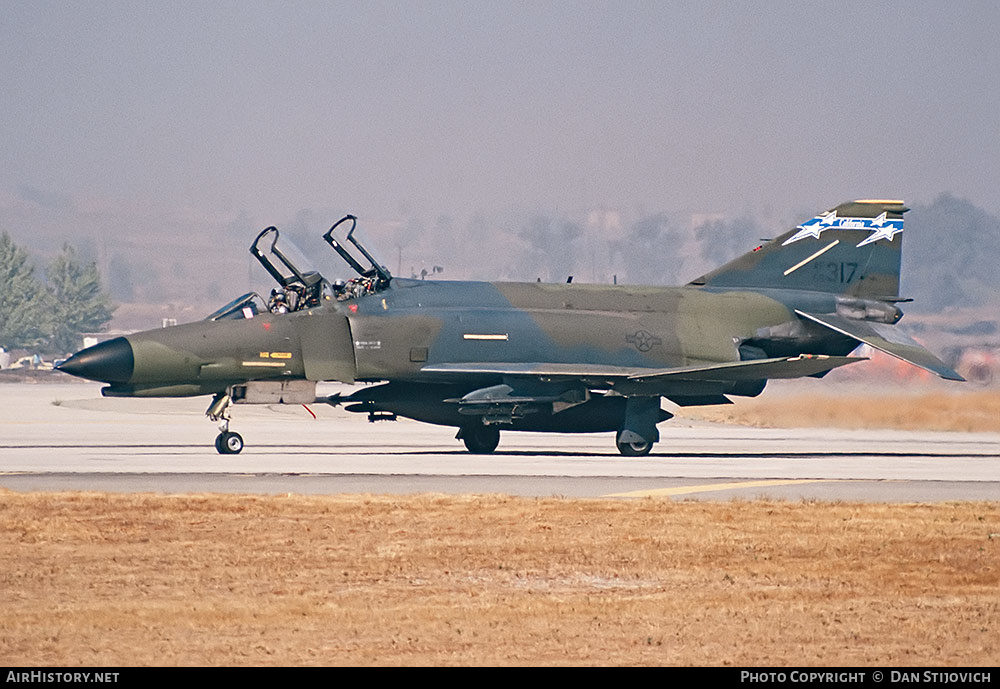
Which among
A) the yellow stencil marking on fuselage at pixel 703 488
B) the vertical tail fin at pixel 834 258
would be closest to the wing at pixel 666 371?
the vertical tail fin at pixel 834 258

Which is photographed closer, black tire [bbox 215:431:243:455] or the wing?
black tire [bbox 215:431:243:455]

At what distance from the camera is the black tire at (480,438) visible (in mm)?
24266

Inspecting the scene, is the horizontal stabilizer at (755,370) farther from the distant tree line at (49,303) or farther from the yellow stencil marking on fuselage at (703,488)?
the distant tree line at (49,303)

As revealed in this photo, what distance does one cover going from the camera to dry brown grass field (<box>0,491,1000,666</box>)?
7988 mm

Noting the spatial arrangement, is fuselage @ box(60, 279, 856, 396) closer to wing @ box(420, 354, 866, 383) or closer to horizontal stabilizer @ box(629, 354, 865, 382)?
wing @ box(420, 354, 866, 383)

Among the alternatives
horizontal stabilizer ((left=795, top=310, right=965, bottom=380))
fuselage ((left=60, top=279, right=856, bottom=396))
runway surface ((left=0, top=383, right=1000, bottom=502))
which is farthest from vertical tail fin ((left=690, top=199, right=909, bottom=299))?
runway surface ((left=0, top=383, right=1000, bottom=502))

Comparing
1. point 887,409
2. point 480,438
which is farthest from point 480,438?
point 887,409

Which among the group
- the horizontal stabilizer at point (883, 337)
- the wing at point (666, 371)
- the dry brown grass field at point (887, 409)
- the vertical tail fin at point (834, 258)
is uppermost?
the vertical tail fin at point (834, 258)

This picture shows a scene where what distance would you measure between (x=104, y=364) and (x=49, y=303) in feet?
408

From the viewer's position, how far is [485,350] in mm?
24031

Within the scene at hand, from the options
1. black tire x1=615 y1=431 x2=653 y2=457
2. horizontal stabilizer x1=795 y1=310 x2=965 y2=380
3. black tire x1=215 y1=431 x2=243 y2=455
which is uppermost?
horizontal stabilizer x1=795 y1=310 x2=965 y2=380

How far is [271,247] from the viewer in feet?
81.2

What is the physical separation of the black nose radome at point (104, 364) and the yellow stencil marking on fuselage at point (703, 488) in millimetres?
9303

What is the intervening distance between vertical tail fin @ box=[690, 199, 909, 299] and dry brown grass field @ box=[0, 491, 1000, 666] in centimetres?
1251
